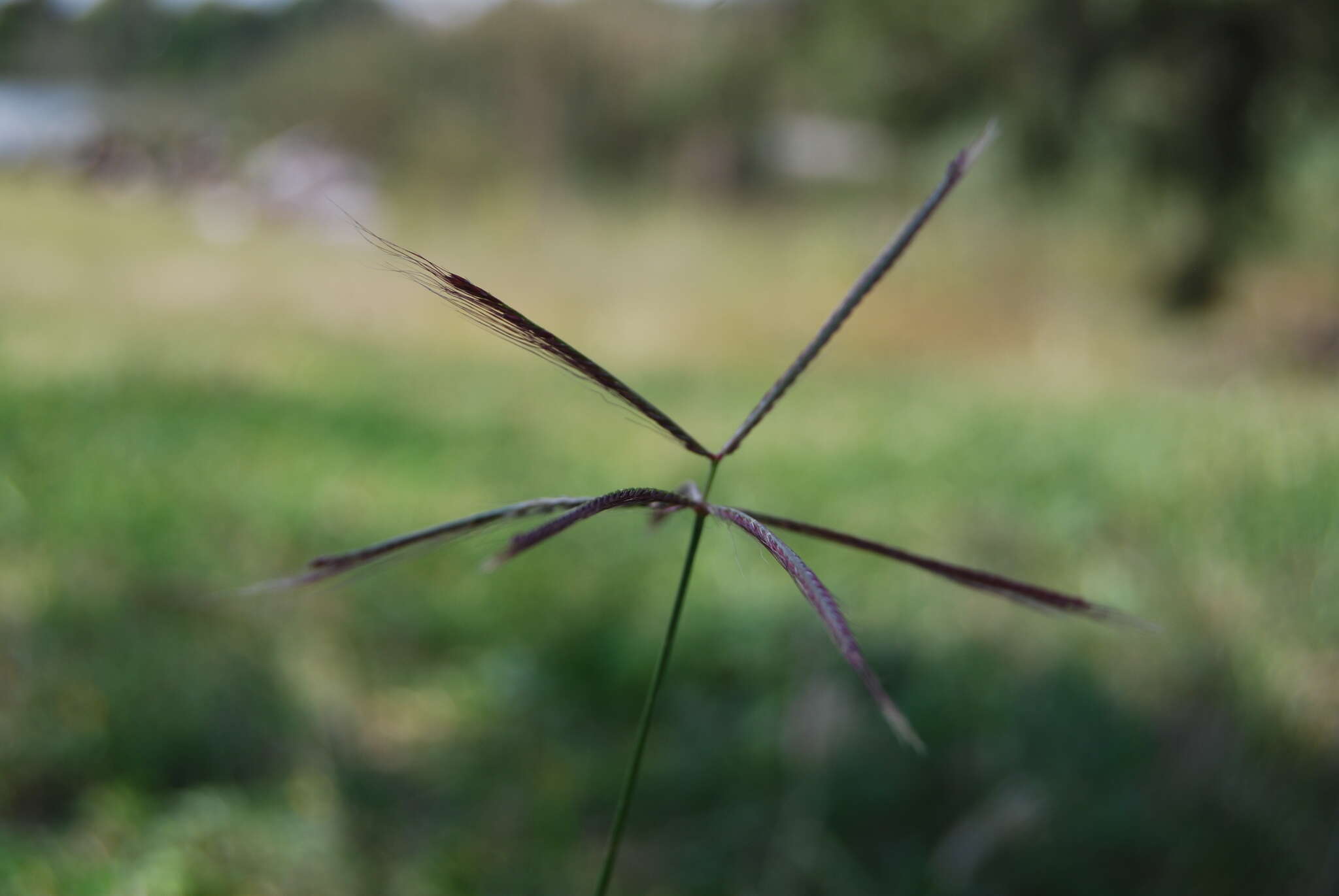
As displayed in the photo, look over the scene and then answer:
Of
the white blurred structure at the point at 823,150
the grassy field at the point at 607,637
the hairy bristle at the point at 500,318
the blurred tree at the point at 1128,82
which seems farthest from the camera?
the white blurred structure at the point at 823,150

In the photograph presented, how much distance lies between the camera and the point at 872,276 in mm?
333

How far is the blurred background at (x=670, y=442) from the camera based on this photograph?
1.25 metres

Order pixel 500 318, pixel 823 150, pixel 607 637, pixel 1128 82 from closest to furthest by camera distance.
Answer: pixel 500 318 → pixel 607 637 → pixel 1128 82 → pixel 823 150

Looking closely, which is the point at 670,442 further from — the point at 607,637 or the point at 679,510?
the point at 679,510

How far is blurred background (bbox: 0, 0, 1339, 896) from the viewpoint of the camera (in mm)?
1249

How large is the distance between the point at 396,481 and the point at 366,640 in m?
0.70

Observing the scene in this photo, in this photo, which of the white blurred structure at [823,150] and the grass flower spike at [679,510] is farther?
the white blurred structure at [823,150]

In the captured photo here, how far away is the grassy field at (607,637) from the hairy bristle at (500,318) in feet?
0.19

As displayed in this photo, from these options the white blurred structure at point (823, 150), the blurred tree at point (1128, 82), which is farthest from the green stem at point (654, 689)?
the white blurred structure at point (823, 150)

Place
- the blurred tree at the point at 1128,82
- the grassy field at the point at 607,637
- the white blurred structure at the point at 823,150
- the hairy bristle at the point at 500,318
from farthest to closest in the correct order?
the white blurred structure at the point at 823,150 < the blurred tree at the point at 1128,82 < the grassy field at the point at 607,637 < the hairy bristle at the point at 500,318

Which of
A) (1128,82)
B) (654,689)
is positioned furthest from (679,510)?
(1128,82)

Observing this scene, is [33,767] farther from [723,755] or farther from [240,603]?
[723,755]

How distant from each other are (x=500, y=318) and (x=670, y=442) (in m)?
2.78

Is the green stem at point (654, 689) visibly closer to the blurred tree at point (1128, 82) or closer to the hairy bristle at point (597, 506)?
the hairy bristle at point (597, 506)
